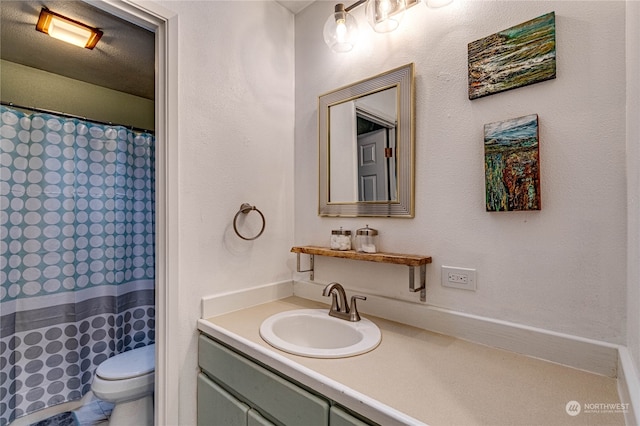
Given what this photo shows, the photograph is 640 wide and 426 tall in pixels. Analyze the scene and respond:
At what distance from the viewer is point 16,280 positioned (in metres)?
1.78

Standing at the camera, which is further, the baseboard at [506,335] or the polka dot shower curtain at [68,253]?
the polka dot shower curtain at [68,253]

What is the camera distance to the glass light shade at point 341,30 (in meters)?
1.35

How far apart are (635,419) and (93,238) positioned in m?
2.62

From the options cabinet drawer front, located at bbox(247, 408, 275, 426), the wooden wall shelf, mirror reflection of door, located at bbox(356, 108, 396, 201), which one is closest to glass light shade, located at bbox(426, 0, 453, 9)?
mirror reflection of door, located at bbox(356, 108, 396, 201)

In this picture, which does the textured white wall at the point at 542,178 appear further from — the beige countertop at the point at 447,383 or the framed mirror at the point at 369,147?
the beige countertop at the point at 447,383

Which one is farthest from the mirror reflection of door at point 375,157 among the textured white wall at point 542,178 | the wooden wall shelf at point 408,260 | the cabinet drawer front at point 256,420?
the cabinet drawer front at point 256,420

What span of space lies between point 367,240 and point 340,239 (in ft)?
0.49

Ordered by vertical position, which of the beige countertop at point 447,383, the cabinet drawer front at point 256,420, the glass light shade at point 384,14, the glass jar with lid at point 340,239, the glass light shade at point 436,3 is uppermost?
the glass light shade at point 384,14

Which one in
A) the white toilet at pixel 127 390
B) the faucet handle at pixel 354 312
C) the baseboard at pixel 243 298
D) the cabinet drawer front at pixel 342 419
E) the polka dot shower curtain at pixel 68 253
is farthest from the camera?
the polka dot shower curtain at pixel 68 253

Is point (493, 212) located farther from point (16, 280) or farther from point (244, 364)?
point (16, 280)

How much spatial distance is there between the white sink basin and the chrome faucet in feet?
0.07

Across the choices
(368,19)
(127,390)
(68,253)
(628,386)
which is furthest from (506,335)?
(68,253)

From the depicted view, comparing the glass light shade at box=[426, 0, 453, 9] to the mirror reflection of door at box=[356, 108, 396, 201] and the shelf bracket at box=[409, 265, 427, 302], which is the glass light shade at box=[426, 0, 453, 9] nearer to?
the mirror reflection of door at box=[356, 108, 396, 201]

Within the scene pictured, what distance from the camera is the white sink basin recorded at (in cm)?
109
